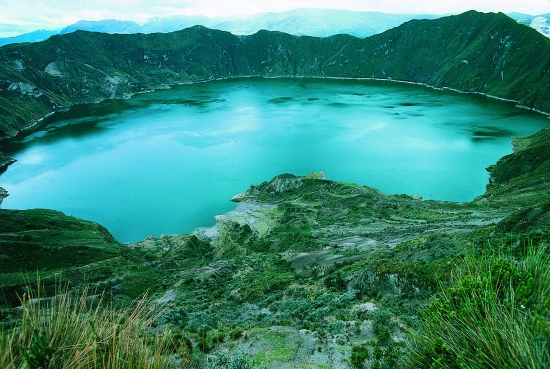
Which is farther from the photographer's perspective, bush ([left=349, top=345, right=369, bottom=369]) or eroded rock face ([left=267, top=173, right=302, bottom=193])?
eroded rock face ([left=267, top=173, right=302, bottom=193])

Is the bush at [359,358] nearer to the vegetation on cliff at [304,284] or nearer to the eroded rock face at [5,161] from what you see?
the vegetation on cliff at [304,284]

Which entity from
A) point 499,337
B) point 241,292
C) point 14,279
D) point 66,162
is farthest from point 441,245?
point 66,162

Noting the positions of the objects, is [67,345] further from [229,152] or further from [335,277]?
[229,152]

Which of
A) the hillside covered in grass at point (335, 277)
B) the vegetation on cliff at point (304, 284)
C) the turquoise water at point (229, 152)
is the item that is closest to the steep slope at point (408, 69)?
the turquoise water at point (229, 152)

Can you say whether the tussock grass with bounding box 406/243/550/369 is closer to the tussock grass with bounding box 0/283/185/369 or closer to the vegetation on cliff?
the vegetation on cliff

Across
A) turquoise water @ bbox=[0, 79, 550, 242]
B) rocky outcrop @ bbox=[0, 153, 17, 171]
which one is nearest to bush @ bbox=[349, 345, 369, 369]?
turquoise water @ bbox=[0, 79, 550, 242]

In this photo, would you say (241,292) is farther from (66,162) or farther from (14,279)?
(66,162)

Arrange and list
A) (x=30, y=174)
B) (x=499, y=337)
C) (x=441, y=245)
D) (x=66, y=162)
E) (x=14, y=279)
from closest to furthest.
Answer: (x=499, y=337) → (x=441, y=245) → (x=14, y=279) → (x=30, y=174) → (x=66, y=162)
